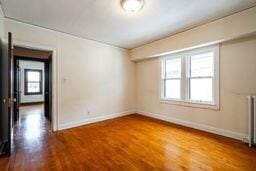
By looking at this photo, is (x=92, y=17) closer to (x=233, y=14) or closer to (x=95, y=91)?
(x=95, y=91)

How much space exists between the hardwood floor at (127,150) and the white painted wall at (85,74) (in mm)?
799

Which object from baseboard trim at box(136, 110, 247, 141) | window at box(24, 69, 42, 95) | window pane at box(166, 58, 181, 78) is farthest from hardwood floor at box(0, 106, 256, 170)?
window at box(24, 69, 42, 95)

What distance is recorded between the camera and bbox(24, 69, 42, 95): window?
333 inches

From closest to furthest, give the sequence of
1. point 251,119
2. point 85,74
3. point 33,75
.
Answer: point 251,119, point 85,74, point 33,75

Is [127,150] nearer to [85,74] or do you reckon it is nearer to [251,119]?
[251,119]

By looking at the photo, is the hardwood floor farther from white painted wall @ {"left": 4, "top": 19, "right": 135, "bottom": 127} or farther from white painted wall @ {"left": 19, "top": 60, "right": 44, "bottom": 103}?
white painted wall @ {"left": 19, "top": 60, "right": 44, "bottom": 103}

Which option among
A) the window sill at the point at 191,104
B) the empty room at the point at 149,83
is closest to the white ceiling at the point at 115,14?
the empty room at the point at 149,83

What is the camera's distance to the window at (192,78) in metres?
3.49

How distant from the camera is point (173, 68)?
14.9 feet

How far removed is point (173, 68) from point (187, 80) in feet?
2.16

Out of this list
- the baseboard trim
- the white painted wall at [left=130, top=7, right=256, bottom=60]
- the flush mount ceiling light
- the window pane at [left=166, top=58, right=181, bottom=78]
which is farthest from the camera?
the window pane at [left=166, top=58, right=181, bottom=78]

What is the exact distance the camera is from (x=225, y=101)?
10.8 feet

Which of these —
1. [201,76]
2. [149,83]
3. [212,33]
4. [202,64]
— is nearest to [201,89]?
[201,76]

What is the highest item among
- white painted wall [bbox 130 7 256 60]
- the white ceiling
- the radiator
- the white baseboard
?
the white ceiling
